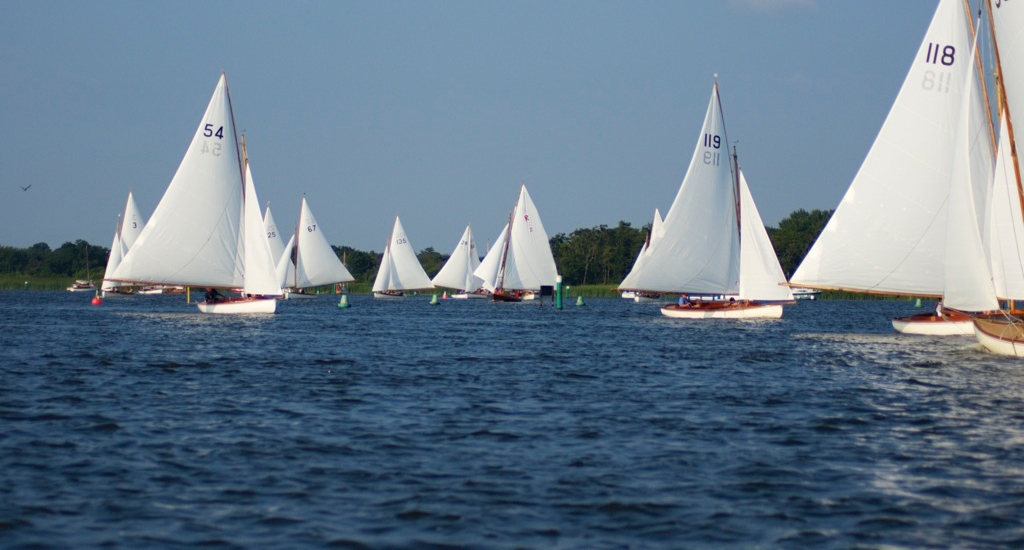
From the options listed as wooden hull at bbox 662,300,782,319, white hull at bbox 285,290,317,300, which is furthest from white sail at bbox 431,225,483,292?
wooden hull at bbox 662,300,782,319

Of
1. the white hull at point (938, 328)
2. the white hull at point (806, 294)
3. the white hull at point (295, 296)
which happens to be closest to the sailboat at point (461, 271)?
the white hull at point (295, 296)

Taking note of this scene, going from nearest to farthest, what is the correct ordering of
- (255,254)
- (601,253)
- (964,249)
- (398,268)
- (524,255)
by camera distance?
(964,249), (255,254), (524,255), (398,268), (601,253)

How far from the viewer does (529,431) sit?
617 inches

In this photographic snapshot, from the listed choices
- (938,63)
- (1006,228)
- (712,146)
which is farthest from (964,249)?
(712,146)

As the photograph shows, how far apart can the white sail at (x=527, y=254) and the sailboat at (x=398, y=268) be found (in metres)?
19.0

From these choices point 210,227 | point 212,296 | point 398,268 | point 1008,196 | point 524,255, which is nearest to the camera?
point 1008,196

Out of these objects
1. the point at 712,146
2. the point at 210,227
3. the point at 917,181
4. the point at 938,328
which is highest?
the point at 712,146

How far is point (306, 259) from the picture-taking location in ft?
326

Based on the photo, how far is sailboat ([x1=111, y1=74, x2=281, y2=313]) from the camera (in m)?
48.5

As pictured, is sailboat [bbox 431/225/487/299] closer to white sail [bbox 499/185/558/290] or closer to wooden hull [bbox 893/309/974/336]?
white sail [bbox 499/185/558/290]

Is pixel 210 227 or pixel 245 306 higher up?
A: pixel 210 227

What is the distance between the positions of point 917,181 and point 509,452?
26232 millimetres

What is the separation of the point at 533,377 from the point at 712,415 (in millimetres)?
7055

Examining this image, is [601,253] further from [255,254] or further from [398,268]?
[255,254]
